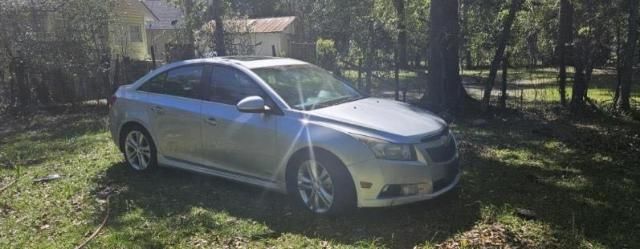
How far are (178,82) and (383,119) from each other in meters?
2.75

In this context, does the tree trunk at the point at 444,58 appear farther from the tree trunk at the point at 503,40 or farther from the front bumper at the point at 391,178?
the front bumper at the point at 391,178

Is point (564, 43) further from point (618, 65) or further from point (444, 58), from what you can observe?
point (444, 58)

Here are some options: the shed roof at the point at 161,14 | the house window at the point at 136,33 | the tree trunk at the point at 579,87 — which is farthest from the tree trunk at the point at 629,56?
the shed roof at the point at 161,14

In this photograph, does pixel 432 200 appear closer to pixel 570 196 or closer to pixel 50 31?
pixel 570 196

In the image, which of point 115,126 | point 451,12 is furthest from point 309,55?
point 115,126

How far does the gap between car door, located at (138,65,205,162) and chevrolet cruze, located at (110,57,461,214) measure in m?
0.01

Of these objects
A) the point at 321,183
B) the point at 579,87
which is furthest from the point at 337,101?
the point at 579,87

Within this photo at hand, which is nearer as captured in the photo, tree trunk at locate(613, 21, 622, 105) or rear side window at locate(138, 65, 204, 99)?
rear side window at locate(138, 65, 204, 99)

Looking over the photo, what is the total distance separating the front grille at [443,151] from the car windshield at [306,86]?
4.02ft

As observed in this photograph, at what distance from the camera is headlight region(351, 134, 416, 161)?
5.00 meters

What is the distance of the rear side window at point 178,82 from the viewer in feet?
21.3

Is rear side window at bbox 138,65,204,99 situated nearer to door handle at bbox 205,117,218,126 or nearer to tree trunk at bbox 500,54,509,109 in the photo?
door handle at bbox 205,117,218,126

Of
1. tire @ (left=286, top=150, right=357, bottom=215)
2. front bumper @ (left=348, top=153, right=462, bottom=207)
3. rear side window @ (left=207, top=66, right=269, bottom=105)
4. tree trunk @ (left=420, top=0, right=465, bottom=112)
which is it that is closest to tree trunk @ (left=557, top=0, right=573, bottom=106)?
tree trunk @ (left=420, top=0, right=465, bottom=112)

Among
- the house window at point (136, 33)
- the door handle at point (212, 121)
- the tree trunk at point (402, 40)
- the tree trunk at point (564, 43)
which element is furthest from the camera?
the house window at point (136, 33)
